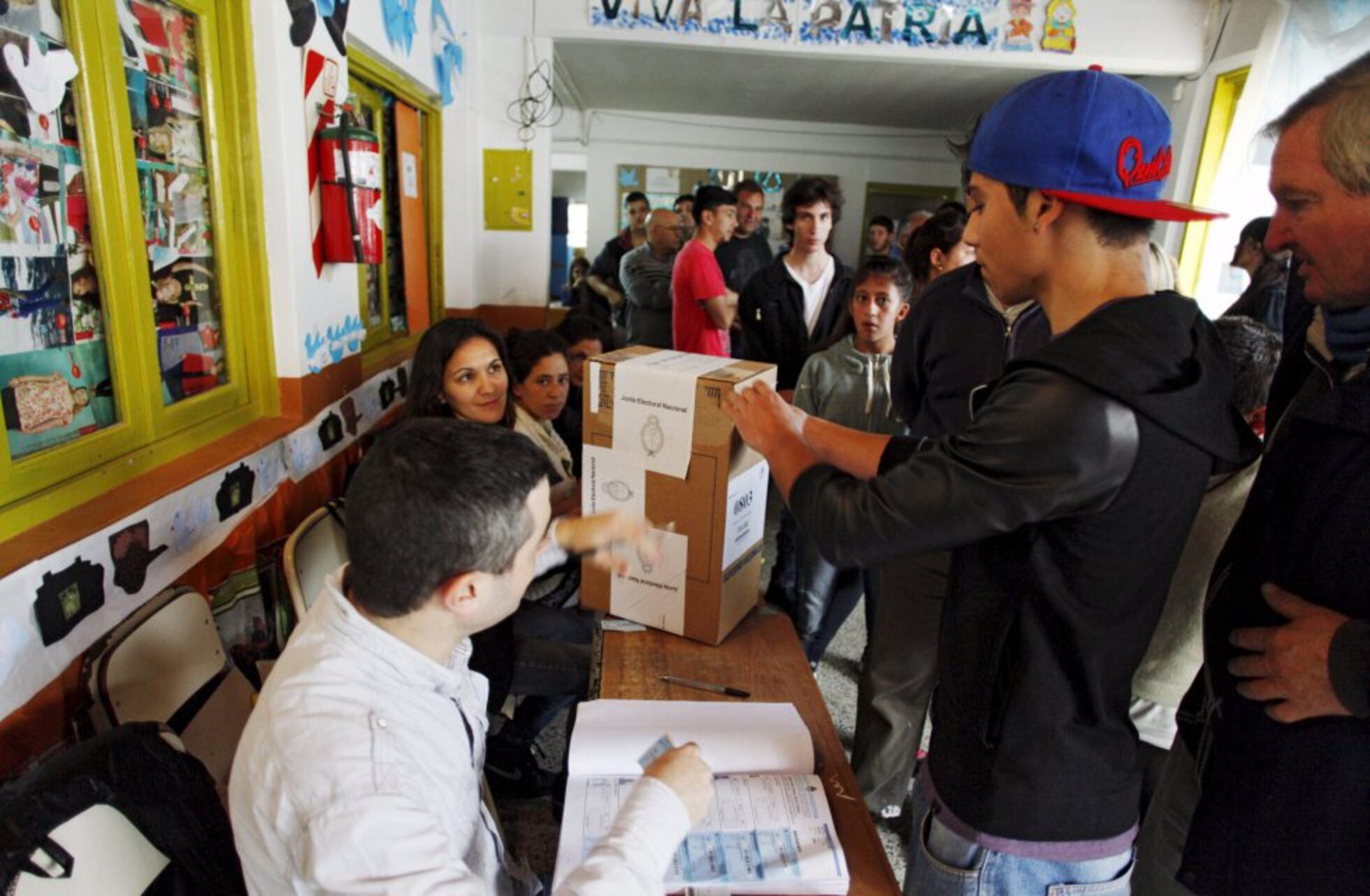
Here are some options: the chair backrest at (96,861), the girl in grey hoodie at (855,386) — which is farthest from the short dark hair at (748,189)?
the chair backrest at (96,861)

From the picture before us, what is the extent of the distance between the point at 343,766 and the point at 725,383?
0.71m

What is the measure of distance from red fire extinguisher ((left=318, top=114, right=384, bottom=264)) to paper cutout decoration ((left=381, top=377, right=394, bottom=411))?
639mm

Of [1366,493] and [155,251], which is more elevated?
[155,251]

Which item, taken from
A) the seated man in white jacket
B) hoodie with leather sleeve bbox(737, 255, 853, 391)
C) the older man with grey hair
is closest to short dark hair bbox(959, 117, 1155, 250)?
the seated man in white jacket

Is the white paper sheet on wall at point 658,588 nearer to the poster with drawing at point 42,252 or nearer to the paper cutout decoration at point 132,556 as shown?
the paper cutout decoration at point 132,556

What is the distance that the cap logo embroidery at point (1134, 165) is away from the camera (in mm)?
805

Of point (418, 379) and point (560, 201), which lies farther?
point (560, 201)

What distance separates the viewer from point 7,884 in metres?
0.80

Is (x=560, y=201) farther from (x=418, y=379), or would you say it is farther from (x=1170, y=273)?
(x=1170, y=273)

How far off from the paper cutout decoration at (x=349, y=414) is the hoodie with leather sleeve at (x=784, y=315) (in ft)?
5.09

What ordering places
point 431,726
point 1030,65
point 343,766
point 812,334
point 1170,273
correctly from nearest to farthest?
1. point 343,766
2. point 431,726
3. point 1170,273
4. point 812,334
5. point 1030,65

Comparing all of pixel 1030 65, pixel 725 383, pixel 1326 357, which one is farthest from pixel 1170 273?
pixel 1030 65

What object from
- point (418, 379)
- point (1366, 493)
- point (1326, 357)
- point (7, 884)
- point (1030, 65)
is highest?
point (1030, 65)

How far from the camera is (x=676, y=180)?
7801 millimetres
